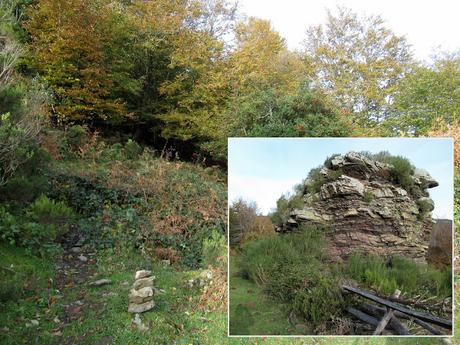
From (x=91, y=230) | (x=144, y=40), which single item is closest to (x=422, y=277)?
(x=91, y=230)

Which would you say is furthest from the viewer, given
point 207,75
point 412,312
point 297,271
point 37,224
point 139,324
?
point 207,75

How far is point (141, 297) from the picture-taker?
15.3 ft

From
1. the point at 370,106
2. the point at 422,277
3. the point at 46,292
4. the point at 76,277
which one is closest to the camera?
the point at 422,277

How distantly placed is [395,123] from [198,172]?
846cm

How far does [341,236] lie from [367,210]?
1.02 ft

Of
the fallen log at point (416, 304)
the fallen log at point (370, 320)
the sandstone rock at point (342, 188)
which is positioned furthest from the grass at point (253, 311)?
the sandstone rock at point (342, 188)

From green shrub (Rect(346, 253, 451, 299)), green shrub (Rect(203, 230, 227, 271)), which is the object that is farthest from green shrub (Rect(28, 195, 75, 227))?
green shrub (Rect(346, 253, 451, 299))

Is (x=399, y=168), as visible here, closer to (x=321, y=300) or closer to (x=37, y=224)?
(x=321, y=300)

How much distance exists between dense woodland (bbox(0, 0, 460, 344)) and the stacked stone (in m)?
0.14

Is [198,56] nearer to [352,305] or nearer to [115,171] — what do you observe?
[115,171]

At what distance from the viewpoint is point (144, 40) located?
12492 mm

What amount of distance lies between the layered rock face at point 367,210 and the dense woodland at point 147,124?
1.73ft

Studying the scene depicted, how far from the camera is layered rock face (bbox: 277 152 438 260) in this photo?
3.38 m

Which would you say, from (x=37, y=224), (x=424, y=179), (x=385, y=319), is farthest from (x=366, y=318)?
(x=37, y=224)
